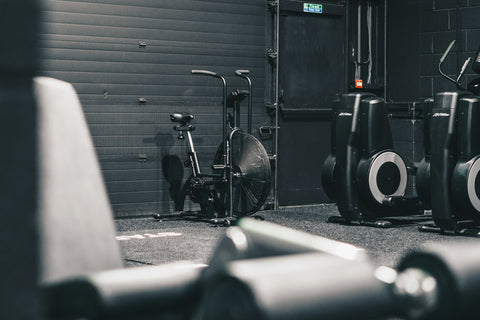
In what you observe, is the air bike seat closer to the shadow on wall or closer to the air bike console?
the shadow on wall

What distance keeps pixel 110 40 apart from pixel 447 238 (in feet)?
11.0

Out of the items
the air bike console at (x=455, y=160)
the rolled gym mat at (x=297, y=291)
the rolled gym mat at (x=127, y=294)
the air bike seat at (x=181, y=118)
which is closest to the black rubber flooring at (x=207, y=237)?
the air bike console at (x=455, y=160)

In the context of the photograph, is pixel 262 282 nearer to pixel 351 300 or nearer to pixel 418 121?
pixel 351 300

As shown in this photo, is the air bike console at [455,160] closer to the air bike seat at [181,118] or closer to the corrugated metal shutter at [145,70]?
the air bike seat at [181,118]

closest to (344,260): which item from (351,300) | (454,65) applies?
(351,300)

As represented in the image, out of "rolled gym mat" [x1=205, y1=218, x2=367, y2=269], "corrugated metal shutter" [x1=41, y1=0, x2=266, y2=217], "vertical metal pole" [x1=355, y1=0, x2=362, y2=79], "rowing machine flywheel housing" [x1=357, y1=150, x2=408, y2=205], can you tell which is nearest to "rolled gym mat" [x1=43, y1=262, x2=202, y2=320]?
"rolled gym mat" [x1=205, y1=218, x2=367, y2=269]

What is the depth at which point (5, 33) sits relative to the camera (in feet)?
2.52

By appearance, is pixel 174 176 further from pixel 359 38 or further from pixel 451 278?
pixel 451 278

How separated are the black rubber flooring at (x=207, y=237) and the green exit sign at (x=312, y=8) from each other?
2088 millimetres

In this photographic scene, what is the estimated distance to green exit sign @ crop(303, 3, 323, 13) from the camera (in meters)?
7.99

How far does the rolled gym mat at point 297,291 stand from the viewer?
29.0 inches

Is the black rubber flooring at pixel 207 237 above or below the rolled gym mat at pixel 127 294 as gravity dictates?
below

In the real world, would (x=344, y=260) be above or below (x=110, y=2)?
below

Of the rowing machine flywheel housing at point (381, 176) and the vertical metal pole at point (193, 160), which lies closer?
the rowing machine flywheel housing at point (381, 176)
